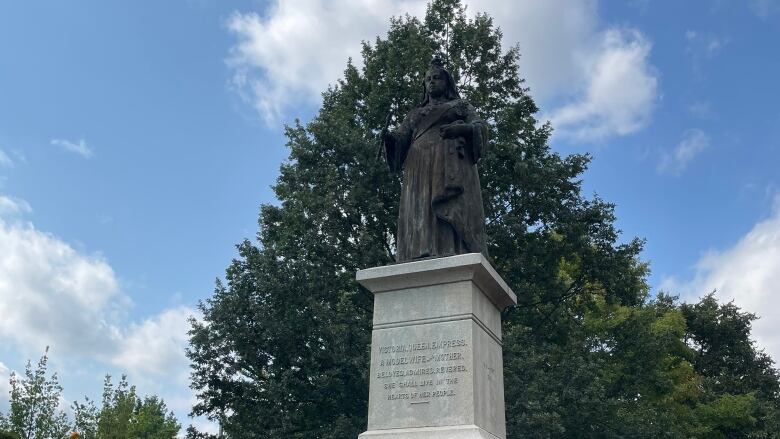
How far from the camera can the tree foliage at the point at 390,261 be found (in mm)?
18219

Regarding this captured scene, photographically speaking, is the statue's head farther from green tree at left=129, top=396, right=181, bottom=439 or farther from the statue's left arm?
green tree at left=129, top=396, right=181, bottom=439

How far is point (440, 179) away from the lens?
845 centimetres

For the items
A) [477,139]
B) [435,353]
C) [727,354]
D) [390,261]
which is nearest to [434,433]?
[435,353]

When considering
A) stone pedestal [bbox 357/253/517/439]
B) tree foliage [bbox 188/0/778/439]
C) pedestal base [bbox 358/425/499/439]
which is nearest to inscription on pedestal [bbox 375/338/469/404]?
stone pedestal [bbox 357/253/517/439]

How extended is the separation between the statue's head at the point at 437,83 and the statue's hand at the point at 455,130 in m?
0.82

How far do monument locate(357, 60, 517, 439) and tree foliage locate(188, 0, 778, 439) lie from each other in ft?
31.1

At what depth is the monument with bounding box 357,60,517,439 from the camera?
7051 mm

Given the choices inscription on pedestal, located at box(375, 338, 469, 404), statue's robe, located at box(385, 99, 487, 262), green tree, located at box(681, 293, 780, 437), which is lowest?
inscription on pedestal, located at box(375, 338, 469, 404)

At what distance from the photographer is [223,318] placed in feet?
62.8

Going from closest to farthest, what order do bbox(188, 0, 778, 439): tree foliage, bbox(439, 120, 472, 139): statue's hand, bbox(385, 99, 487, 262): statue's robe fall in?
1. bbox(385, 99, 487, 262): statue's robe
2. bbox(439, 120, 472, 139): statue's hand
3. bbox(188, 0, 778, 439): tree foliage

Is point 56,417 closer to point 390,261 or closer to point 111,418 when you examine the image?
point 111,418

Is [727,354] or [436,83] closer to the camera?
[436,83]

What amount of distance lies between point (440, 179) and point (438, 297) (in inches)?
63.7

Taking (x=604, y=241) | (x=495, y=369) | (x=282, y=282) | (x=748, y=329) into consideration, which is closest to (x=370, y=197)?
(x=282, y=282)
